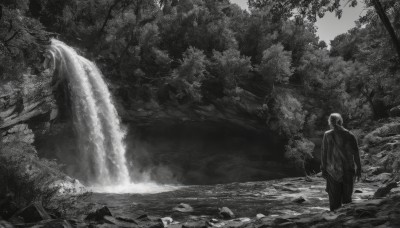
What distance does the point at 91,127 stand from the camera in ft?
88.9

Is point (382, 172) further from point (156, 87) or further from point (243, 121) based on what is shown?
point (156, 87)

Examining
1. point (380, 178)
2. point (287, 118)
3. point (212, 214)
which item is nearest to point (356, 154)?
point (212, 214)

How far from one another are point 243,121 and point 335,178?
2757cm

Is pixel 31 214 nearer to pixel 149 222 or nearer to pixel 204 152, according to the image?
pixel 149 222

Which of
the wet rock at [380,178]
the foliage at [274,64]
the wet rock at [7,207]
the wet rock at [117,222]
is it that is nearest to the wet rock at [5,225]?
the wet rock at [7,207]

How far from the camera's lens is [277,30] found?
48531 millimetres

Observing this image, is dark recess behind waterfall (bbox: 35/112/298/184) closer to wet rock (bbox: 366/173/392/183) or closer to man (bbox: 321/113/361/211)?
wet rock (bbox: 366/173/392/183)

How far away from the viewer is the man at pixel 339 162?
8.29m

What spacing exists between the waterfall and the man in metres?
20.7

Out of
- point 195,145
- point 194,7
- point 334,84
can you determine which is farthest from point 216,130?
point 334,84

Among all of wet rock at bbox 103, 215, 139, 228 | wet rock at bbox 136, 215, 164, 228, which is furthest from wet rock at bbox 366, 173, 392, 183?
wet rock at bbox 103, 215, 139, 228

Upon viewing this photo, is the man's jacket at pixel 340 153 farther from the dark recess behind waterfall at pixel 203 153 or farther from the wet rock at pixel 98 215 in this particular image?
the dark recess behind waterfall at pixel 203 153

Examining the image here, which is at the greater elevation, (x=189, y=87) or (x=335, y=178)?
(x=189, y=87)

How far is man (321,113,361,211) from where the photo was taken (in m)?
8.29
